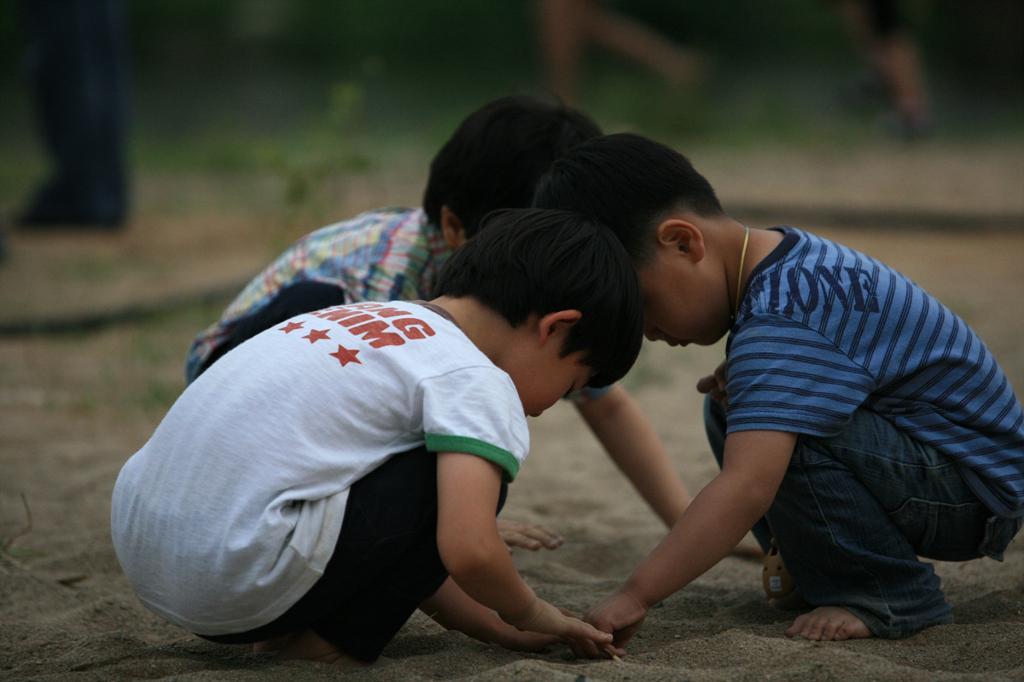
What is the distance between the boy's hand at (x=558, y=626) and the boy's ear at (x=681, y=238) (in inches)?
23.2

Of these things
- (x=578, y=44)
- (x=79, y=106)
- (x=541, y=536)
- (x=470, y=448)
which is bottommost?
(x=578, y=44)

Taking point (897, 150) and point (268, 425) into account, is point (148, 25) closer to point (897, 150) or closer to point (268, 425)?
point (897, 150)

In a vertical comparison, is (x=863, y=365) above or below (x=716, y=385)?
above

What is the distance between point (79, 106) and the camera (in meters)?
6.09

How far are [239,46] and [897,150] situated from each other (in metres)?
11.3

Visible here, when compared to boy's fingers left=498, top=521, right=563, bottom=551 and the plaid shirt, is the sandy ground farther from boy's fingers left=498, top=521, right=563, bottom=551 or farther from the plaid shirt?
the plaid shirt

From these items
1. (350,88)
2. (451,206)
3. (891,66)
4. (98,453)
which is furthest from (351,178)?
(451,206)

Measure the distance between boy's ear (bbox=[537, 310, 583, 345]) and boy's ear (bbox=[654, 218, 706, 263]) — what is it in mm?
286

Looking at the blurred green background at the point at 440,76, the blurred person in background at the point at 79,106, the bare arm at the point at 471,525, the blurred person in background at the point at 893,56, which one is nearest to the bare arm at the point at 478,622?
the bare arm at the point at 471,525

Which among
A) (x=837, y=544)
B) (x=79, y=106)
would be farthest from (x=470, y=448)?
(x=79, y=106)

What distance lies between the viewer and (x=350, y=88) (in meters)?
4.05

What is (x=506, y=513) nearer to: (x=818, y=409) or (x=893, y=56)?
(x=818, y=409)

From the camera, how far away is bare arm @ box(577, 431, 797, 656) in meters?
1.88

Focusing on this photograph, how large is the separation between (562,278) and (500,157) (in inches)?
28.1
